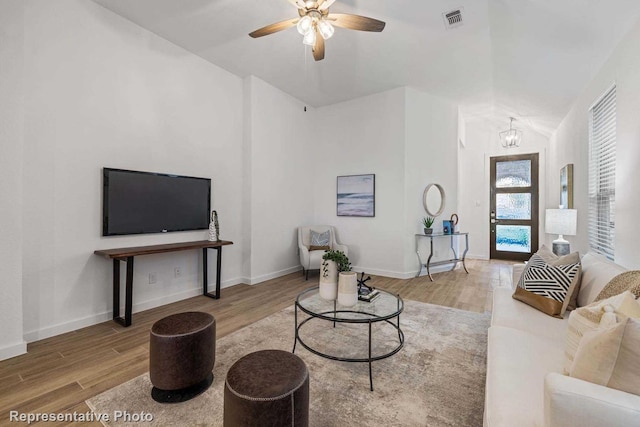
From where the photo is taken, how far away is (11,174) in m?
2.21

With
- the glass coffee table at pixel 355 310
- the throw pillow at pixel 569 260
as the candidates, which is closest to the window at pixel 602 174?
the throw pillow at pixel 569 260

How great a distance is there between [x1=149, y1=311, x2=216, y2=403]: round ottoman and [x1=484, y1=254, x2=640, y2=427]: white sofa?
159cm

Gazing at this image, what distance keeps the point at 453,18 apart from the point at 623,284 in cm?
A: 281

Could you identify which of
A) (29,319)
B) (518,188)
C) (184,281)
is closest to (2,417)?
(29,319)

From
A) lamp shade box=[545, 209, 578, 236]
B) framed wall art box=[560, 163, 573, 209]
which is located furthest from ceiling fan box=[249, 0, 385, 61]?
framed wall art box=[560, 163, 573, 209]

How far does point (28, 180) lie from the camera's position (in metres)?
2.45

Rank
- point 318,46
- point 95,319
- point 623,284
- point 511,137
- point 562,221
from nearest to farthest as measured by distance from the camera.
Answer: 1. point 623,284
2. point 318,46
3. point 95,319
4. point 562,221
5. point 511,137

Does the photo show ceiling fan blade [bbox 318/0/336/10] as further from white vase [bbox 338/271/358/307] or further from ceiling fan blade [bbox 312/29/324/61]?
white vase [bbox 338/271/358/307]

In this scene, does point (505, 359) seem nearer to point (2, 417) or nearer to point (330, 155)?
point (2, 417)

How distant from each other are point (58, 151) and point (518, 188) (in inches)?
308

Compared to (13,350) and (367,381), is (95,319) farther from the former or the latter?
(367,381)

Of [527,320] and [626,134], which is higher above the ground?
[626,134]

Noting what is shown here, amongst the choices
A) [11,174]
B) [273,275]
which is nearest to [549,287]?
[273,275]

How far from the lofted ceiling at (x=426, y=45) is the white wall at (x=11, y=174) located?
953 mm
